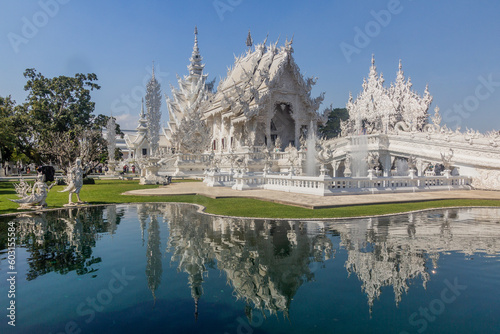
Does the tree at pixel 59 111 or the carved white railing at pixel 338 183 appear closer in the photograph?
the carved white railing at pixel 338 183

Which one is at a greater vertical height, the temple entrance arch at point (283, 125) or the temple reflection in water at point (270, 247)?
the temple entrance arch at point (283, 125)

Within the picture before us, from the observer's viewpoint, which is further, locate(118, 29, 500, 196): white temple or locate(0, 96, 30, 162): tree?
locate(0, 96, 30, 162): tree

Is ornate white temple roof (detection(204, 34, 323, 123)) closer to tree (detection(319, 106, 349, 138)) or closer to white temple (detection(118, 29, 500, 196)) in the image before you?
white temple (detection(118, 29, 500, 196))

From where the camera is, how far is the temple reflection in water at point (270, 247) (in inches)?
182

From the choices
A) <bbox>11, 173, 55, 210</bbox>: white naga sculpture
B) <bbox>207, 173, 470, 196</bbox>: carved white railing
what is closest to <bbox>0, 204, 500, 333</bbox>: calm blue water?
<bbox>11, 173, 55, 210</bbox>: white naga sculpture

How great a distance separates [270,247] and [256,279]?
5.09ft

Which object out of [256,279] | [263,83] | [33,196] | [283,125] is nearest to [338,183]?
[256,279]

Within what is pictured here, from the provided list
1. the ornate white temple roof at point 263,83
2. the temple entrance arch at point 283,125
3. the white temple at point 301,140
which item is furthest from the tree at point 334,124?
the ornate white temple roof at point 263,83

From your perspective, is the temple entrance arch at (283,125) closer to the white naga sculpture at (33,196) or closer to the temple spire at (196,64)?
the temple spire at (196,64)

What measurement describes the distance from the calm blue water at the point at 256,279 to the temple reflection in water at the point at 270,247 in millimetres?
25

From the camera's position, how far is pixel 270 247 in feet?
20.5

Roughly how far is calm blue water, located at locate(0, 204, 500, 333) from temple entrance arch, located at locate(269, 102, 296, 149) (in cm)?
2635

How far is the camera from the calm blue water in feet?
11.7

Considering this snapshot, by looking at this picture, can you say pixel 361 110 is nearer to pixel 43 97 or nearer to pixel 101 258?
pixel 43 97
